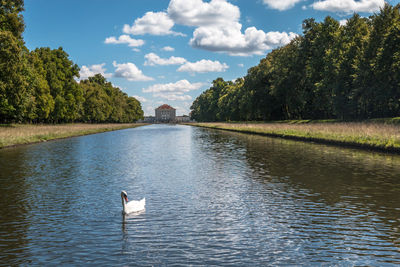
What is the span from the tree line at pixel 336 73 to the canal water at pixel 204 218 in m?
32.1

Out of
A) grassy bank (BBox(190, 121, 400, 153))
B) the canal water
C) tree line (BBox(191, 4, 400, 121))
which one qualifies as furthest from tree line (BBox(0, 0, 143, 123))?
tree line (BBox(191, 4, 400, 121))

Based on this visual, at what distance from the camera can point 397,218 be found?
7805 mm

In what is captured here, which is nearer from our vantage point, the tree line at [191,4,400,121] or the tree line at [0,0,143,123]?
the tree line at [0,0,143,123]

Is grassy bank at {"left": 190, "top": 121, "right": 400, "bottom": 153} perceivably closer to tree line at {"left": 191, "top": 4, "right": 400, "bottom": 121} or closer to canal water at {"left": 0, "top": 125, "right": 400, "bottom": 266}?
canal water at {"left": 0, "top": 125, "right": 400, "bottom": 266}

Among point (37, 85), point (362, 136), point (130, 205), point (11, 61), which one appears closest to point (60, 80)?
point (37, 85)

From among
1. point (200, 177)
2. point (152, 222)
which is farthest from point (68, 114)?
point (152, 222)

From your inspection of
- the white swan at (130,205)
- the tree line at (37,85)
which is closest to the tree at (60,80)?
the tree line at (37,85)

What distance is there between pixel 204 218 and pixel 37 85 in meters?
56.9

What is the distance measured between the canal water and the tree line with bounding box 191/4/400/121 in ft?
105

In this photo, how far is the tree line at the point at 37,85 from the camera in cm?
3700

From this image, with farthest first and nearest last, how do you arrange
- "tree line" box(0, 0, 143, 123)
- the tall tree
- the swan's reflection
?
"tree line" box(0, 0, 143, 123), the tall tree, the swan's reflection

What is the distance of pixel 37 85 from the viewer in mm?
58000

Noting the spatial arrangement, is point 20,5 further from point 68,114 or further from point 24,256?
point 24,256

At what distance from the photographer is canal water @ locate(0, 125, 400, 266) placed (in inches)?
227
